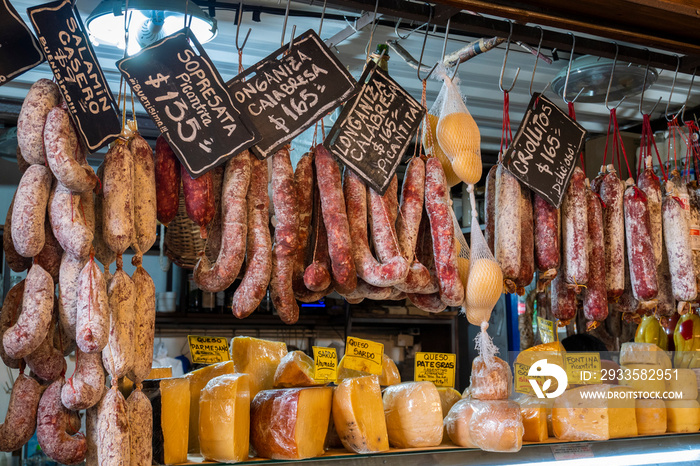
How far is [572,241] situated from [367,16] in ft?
5.01

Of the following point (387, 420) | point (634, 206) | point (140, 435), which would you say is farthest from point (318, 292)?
point (634, 206)

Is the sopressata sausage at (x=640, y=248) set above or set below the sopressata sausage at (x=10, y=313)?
above

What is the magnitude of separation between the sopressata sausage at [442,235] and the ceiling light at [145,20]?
1.30 meters

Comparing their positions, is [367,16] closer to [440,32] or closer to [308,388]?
[440,32]

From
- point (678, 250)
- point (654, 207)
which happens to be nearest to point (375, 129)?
point (654, 207)

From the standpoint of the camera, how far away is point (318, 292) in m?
2.28

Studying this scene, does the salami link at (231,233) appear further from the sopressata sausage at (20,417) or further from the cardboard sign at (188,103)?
the sopressata sausage at (20,417)

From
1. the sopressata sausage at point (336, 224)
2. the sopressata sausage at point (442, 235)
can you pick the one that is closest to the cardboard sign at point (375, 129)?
the sopressata sausage at point (336, 224)

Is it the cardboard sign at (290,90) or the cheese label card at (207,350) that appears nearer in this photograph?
the cardboard sign at (290,90)

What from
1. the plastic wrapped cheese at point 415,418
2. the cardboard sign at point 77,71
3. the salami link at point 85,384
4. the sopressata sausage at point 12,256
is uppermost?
the cardboard sign at point 77,71

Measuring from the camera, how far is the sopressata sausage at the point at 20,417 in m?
1.72

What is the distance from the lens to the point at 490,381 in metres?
2.49

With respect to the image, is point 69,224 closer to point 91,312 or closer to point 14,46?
point 91,312

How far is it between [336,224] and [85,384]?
940 millimetres
